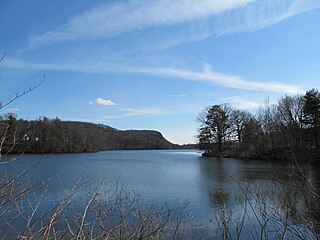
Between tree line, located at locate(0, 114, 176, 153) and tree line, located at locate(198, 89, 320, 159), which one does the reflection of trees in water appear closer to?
tree line, located at locate(0, 114, 176, 153)

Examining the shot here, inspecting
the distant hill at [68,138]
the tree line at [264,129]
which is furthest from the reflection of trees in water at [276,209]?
the tree line at [264,129]

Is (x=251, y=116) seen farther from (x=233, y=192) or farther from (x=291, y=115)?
(x=233, y=192)

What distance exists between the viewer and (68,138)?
80000 mm

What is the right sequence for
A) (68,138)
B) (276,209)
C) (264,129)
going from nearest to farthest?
(276,209), (264,129), (68,138)

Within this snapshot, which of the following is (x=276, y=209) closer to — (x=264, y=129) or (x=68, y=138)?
(x=264, y=129)

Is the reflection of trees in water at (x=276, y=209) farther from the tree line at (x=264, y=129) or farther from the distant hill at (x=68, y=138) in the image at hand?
the tree line at (x=264, y=129)

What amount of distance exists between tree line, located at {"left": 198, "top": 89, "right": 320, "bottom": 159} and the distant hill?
26.4m

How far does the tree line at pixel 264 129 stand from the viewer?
36.6 meters

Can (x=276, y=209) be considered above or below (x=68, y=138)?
below

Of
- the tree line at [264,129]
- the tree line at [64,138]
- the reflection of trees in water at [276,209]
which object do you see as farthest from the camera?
the tree line at [264,129]

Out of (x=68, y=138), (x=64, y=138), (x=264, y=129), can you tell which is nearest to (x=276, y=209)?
(x=264, y=129)

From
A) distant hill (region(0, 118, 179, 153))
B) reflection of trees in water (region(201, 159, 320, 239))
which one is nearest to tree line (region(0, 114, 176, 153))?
distant hill (region(0, 118, 179, 153))

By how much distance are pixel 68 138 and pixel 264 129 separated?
5078 cm

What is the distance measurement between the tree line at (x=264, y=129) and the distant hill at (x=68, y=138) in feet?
86.5
